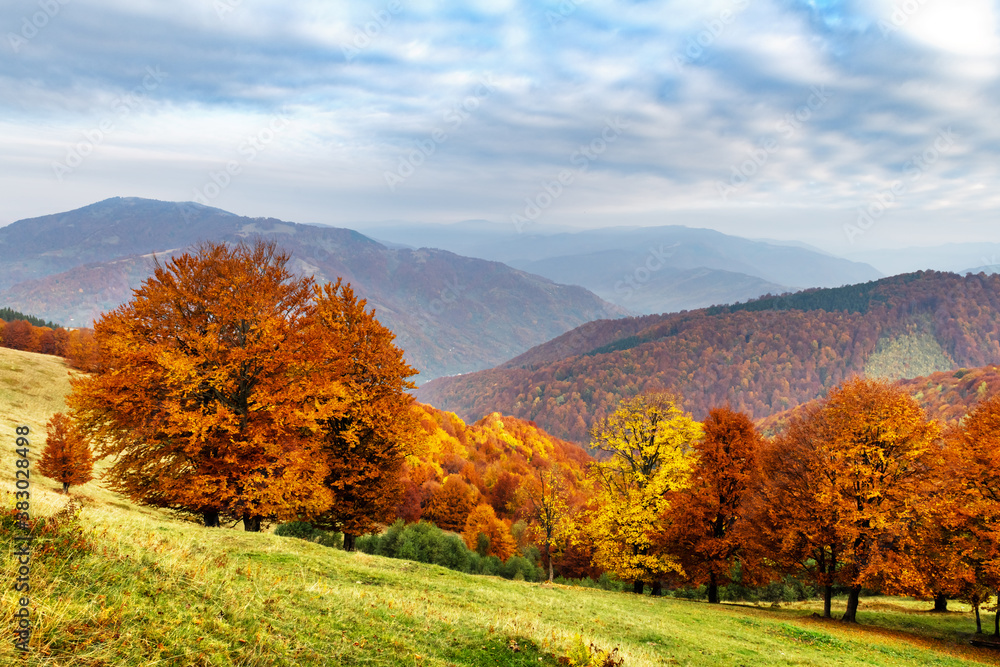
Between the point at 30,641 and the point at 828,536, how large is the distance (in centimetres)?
3177

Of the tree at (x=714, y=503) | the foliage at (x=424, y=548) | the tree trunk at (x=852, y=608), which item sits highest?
the tree at (x=714, y=503)

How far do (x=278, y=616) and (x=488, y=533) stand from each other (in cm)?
6587

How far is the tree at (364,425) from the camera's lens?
2555 centimetres

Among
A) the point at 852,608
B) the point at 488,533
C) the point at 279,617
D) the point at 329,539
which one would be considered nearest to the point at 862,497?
the point at 852,608

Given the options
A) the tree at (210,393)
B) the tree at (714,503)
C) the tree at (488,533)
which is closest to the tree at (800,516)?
the tree at (714,503)

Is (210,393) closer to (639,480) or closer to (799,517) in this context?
(639,480)

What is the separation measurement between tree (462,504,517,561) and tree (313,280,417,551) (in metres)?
35.7

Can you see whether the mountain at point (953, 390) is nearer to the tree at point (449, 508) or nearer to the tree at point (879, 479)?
the tree at point (449, 508)

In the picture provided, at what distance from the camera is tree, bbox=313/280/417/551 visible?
1006 inches

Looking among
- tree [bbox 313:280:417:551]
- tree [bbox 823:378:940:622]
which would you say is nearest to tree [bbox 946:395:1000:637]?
tree [bbox 823:378:940:622]

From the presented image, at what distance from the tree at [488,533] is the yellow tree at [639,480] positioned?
29.0 meters

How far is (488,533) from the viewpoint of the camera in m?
69.0

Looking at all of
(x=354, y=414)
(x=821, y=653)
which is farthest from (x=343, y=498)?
(x=821, y=653)

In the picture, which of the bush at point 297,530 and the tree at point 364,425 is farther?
the bush at point 297,530
